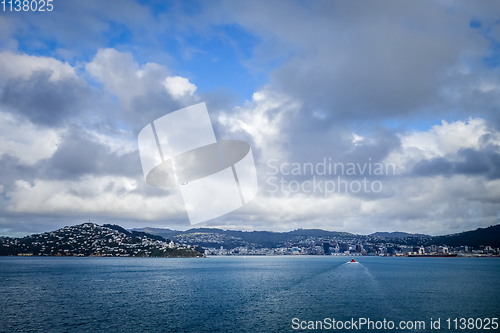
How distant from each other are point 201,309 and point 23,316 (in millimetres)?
17987

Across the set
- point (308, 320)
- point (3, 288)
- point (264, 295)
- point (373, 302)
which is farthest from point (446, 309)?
point (3, 288)

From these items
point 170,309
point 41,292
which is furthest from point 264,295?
point 41,292

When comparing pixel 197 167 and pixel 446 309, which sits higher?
pixel 197 167

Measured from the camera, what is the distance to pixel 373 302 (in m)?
37.3

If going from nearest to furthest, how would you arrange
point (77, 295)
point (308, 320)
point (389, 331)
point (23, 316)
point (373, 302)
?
point (389, 331)
point (308, 320)
point (23, 316)
point (373, 302)
point (77, 295)

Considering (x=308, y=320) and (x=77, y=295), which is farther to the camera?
(x=77, y=295)

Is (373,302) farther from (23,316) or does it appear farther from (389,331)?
(23,316)

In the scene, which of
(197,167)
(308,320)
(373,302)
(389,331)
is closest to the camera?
(197,167)

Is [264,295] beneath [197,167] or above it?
beneath

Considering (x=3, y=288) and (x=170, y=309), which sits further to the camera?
(x=3, y=288)

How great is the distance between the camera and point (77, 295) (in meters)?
43.7

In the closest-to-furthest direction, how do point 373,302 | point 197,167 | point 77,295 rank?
point 197,167 → point 373,302 → point 77,295

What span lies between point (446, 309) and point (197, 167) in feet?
109

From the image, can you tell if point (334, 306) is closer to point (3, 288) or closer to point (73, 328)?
point (73, 328)
